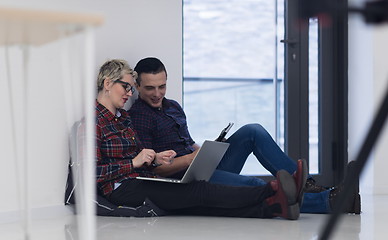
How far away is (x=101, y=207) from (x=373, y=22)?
2.94 metres

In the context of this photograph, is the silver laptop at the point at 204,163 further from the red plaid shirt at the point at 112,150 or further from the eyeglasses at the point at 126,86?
the eyeglasses at the point at 126,86

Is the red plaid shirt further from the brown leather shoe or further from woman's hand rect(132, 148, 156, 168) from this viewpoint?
the brown leather shoe

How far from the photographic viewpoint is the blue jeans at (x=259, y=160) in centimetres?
385

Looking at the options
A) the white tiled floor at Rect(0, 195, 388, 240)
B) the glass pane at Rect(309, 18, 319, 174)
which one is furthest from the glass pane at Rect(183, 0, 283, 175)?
the white tiled floor at Rect(0, 195, 388, 240)

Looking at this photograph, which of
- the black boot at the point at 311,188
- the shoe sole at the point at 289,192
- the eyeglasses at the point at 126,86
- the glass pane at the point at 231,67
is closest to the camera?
the shoe sole at the point at 289,192

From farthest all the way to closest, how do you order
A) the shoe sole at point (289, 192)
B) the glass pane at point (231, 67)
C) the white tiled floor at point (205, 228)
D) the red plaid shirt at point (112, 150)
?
the glass pane at point (231, 67) → the red plaid shirt at point (112, 150) → the shoe sole at point (289, 192) → the white tiled floor at point (205, 228)

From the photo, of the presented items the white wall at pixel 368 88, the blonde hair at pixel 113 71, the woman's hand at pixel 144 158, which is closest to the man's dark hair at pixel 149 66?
the blonde hair at pixel 113 71

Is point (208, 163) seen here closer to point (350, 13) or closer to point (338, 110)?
point (338, 110)

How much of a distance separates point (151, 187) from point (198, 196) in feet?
0.85

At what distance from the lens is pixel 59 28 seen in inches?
51.5

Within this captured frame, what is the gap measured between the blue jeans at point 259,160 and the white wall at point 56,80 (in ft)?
1.84

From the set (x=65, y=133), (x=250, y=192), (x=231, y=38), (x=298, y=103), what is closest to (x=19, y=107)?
(x=65, y=133)

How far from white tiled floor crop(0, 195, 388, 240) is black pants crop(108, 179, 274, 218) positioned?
0.08 metres

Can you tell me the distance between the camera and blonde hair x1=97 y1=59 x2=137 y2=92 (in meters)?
3.77
